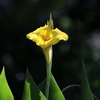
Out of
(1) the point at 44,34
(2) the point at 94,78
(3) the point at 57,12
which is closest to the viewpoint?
(1) the point at 44,34

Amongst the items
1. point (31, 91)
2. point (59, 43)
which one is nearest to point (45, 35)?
point (31, 91)

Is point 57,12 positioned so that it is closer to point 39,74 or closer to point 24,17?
point 24,17

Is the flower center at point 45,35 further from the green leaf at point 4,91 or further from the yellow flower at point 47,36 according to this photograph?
the green leaf at point 4,91

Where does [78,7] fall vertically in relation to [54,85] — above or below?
above

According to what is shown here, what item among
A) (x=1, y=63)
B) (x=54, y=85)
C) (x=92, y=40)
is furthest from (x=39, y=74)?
(x=54, y=85)

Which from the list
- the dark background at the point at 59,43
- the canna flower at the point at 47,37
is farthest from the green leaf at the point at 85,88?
the dark background at the point at 59,43

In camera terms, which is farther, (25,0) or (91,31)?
(91,31)
